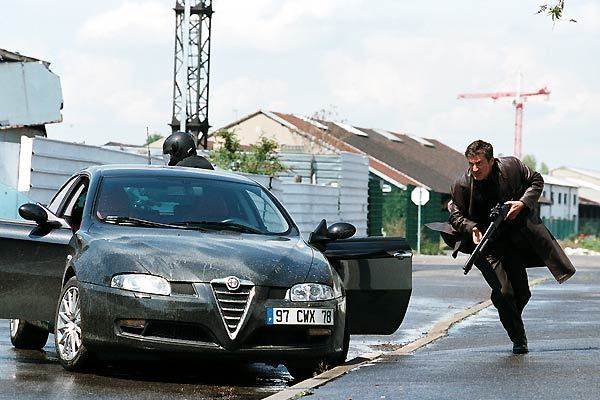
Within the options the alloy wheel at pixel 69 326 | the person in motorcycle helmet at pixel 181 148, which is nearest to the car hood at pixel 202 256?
the alloy wheel at pixel 69 326

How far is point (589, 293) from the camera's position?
22156mm

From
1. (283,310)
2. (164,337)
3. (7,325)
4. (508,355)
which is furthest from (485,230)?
(7,325)

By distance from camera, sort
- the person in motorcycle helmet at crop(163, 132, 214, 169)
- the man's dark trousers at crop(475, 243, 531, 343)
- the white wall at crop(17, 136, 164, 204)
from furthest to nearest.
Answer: the white wall at crop(17, 136, 164, 204)
the person in motorcycle helmet at crop(163, 132, 214, 169)
the man's dark trousers at crop(475, 243, 531, 343)

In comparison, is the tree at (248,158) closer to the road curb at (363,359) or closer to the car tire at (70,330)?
the road curb at (363,359)

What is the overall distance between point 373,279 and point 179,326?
2.06 metres

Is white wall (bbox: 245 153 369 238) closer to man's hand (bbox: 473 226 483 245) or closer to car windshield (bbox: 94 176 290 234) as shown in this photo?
car windshield (bbox: 94 176 290 234)

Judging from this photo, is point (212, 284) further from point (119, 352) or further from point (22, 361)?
point (22, 361)

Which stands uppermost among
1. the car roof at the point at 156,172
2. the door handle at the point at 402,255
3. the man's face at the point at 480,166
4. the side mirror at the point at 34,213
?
the man's face at the point at 480,166

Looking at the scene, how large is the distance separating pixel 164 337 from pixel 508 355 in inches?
116

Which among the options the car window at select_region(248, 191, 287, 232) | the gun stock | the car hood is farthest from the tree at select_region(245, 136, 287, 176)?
the car hood

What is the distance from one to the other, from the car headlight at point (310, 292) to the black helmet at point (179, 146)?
11.9 ft

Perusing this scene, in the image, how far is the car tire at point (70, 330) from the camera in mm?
9734

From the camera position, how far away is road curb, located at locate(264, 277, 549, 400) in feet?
28.9

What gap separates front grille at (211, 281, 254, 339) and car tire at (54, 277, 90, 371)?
0.99 meters
